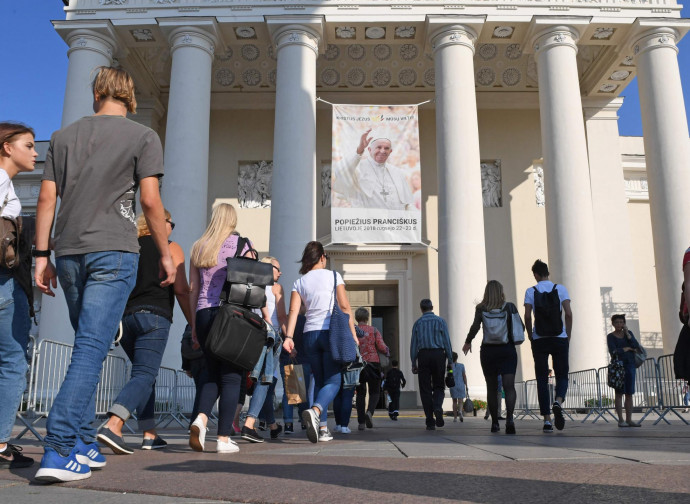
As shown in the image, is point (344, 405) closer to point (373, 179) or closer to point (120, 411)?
point (120, 411)

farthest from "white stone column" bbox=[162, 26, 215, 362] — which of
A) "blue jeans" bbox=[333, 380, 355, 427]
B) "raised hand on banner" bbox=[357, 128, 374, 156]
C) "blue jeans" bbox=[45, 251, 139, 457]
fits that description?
"blue jeans" bbox=[45, 251, 139, 457]

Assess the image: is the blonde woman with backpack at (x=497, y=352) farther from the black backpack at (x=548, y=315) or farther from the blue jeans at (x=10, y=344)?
the blue jeans at (x=10, y=344)

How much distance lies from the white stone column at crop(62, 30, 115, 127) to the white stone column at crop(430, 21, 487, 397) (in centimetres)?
803

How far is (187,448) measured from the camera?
4832mm

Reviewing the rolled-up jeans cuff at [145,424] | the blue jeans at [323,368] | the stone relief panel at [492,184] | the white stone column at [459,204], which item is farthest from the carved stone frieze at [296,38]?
the rolled-up jeans cuff at [145,424]

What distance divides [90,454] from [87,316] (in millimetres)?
738

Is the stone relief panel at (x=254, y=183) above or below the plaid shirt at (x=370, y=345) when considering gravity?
above

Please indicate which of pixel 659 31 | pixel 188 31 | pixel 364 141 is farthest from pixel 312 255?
pixel 659 31

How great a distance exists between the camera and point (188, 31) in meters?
15.5

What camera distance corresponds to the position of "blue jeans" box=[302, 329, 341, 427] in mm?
5488

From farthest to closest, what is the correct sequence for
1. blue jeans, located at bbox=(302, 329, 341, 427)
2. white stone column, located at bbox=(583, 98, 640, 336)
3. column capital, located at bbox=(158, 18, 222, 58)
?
white stone column, located at bbox=(583, 98, 640, 336) → column capital, located at bbox=(158, 18, 222, 58) → blue jeans, located at bbox=(302, 329, 341, 427)

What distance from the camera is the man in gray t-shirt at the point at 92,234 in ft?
9.51

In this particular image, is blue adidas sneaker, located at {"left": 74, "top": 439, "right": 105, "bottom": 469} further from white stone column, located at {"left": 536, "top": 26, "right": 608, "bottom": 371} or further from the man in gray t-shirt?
white stone column, located at {"left": 536, "top": 26, "right": 608, "bottom": 371}

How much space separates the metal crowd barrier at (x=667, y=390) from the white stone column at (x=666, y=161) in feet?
14.7
